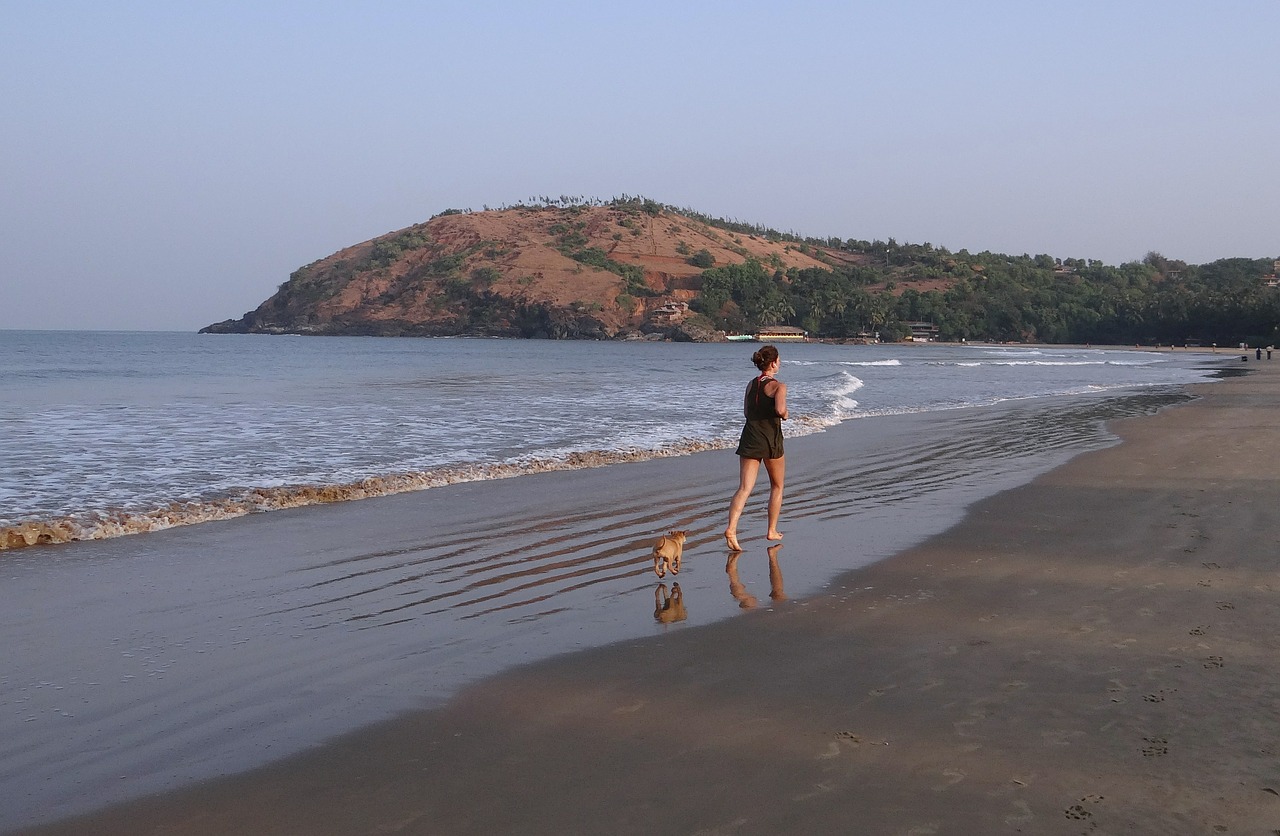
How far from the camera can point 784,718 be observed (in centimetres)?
425

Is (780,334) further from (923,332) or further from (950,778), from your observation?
(950,778)

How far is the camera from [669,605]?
6.22m

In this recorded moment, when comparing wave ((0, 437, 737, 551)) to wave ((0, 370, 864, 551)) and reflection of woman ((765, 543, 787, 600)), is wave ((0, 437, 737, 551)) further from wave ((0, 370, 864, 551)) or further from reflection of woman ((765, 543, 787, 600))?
reflection of woman ((765, 543, 787, 600))

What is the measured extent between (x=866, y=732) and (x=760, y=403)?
4212mm

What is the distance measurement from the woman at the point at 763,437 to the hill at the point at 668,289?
122 metres

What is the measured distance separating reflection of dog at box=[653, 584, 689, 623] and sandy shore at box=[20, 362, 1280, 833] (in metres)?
0.33

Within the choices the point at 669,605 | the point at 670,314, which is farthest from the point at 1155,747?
the point at 670,314

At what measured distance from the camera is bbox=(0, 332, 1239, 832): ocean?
443cm

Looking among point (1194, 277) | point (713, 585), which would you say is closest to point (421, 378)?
point (713, 585)

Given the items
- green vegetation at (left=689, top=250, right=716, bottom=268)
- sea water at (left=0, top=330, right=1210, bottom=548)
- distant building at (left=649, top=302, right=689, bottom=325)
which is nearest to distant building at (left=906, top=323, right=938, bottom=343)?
distant building at (left=649, top=302, right=689, bottom=325)

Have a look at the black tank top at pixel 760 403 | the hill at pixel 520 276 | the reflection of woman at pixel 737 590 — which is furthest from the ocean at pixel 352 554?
the hill at pixel 520 276

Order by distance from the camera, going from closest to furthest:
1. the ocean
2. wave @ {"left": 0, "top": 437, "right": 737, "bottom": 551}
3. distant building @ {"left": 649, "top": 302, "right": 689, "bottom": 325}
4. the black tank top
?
the ocean → the black tank top → wave @ {"left": 0, "top": 437, "right": 737, "bottom": 551} → distant building @ {"left": 649, "top": 302, "right": 689, "bottom": 325}

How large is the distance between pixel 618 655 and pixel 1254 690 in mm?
2930

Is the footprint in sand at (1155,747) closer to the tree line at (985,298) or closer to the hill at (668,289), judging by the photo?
the tree line at (985,298)
